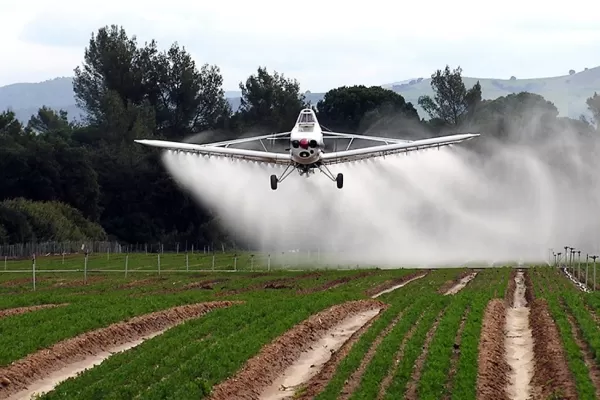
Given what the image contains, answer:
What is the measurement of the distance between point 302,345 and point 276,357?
8.91 feet

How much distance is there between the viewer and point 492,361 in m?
24.0

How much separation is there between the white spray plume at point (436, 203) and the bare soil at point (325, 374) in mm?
50568

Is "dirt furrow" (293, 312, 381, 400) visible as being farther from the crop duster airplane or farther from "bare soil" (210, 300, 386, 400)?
the crop duster airplane

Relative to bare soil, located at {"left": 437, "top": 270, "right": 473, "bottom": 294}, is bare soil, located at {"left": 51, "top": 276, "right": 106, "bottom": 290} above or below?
below

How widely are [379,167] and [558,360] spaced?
61.1 m

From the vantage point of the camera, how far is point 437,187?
87000 mm

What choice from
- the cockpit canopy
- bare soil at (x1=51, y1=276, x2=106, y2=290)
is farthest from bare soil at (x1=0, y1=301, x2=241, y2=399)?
the cockpit canopy

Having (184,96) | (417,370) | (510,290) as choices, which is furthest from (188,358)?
(184,96)

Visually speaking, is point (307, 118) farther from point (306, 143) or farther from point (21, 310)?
point (21, 310)

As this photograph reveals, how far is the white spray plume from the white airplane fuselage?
22149 mm

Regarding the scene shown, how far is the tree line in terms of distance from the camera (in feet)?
337

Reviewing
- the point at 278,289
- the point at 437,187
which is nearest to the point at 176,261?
the point at 437,187

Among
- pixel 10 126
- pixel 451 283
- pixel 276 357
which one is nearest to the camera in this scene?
pixel 276 357

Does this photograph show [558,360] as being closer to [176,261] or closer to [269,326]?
[269,326]
